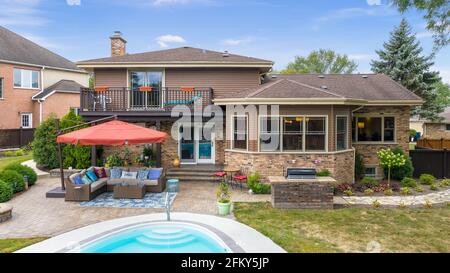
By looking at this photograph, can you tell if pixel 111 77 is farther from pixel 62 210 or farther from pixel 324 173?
pixel 324 173

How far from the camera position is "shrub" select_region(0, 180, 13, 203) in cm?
1098

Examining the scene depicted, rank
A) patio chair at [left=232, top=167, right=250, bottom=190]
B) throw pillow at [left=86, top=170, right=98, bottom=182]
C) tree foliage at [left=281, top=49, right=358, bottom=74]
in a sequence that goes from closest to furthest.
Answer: throw pillow at [left=86, top=170, right=98, bottom=182] → patio chair at [left=232, top=167, right=250, bottom=190] → tree foliage at [left=281, top=49, right=358, bottom=74]

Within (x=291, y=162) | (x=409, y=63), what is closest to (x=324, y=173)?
(x=291, y=162)

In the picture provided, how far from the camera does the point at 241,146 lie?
1435 centimetres

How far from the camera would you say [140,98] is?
1706 cm

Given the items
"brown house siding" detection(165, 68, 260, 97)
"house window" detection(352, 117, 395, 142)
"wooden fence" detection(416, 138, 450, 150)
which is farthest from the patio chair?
"wooden fence" detection(416, 138, 450, 150)

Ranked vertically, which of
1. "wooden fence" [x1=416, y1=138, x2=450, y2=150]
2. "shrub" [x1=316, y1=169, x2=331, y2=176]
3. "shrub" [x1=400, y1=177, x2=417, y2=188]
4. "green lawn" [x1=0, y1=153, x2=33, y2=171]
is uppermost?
"wooden fence" [x1=416, y1=138, x2=450, y2=150]

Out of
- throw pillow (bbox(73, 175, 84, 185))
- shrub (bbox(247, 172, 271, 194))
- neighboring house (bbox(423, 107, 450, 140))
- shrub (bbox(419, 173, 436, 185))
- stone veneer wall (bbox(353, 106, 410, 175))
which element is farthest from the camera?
neighboring house (bbox(423, 107, 450, 140))

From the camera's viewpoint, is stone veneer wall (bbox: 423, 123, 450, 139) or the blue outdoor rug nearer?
the blue outdoor rug

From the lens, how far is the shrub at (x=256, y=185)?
12.8 meters

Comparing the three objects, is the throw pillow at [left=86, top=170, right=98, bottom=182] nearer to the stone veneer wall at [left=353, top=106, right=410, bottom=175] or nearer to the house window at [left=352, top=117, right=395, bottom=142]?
the stone veneer wall at [left=353, top=106, right=410, bottom=175]

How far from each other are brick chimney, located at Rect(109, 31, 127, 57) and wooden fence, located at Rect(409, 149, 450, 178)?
18973 mm

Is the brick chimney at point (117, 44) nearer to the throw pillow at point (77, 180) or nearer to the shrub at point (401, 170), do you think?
the throw pillow at point (77, 180)
